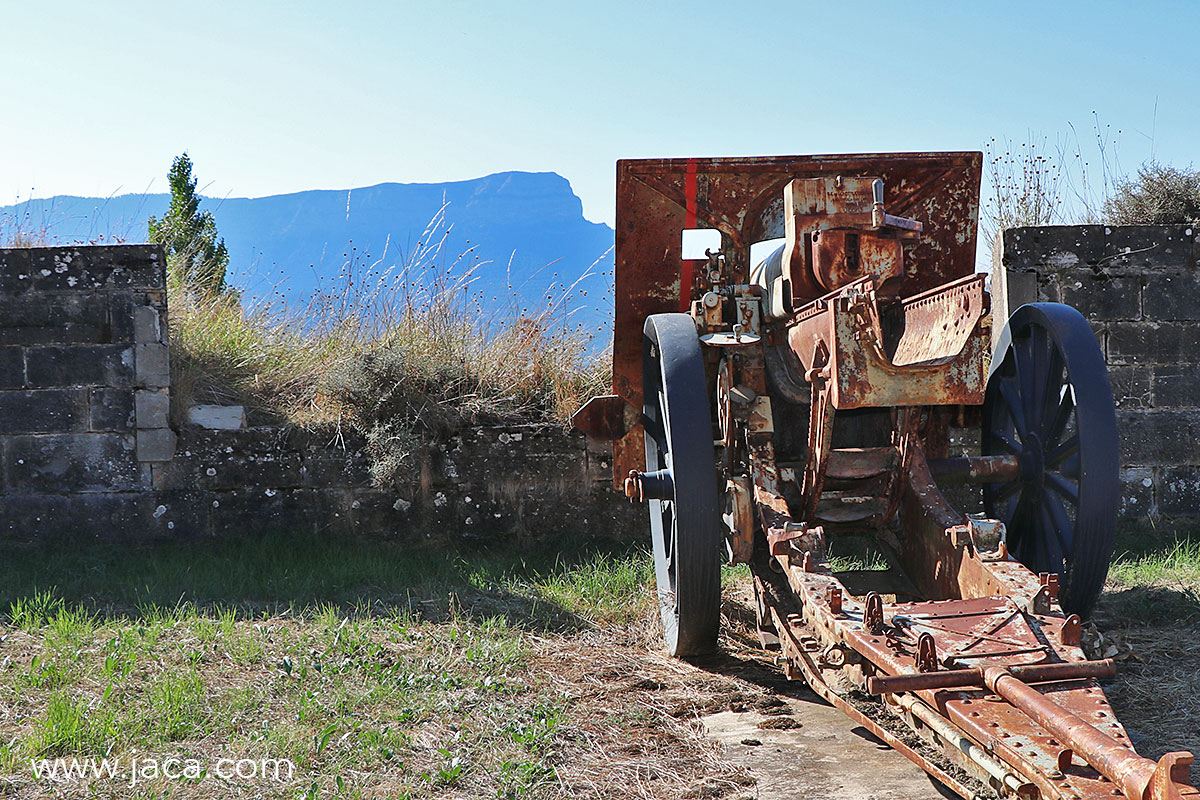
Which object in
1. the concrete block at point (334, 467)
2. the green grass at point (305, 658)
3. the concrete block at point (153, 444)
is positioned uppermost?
the concrete block at point (153, 444)

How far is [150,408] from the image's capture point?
5.48 metres

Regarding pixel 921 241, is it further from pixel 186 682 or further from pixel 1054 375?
pixel 186 682

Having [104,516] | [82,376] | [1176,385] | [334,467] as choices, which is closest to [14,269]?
[82,376]

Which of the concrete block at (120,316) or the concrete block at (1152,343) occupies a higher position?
the concrete block at (120,316)

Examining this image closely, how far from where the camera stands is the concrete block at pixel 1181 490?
18.8ft

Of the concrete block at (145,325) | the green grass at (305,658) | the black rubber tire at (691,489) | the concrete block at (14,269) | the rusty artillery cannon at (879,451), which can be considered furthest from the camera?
the concrete block at (145,325)

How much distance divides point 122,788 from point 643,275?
283 cm

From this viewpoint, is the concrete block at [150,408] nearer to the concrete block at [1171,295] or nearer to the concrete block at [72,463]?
the concrete block at [72,463]

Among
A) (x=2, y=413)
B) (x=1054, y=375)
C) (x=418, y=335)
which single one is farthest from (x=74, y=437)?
Result: (x=1054, y=375)

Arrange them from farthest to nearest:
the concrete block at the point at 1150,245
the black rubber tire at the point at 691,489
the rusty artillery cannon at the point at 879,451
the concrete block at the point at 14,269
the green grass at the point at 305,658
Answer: the concrete block at the point at 1150,245 < the concrete block at the point at 14,269 < the black rubber tire at the point at 691,489 < the green grass at the point at 305,658 < the rusty artillery cannon at the point at 879,451

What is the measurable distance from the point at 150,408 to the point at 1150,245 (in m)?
5.69

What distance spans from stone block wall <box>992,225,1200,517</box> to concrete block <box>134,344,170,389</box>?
4.76 metres

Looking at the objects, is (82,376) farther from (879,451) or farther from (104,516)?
(879,451)

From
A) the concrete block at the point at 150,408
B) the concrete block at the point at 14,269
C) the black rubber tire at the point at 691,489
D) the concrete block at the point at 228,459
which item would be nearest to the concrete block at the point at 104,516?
the concrete block at the point at 228,459
